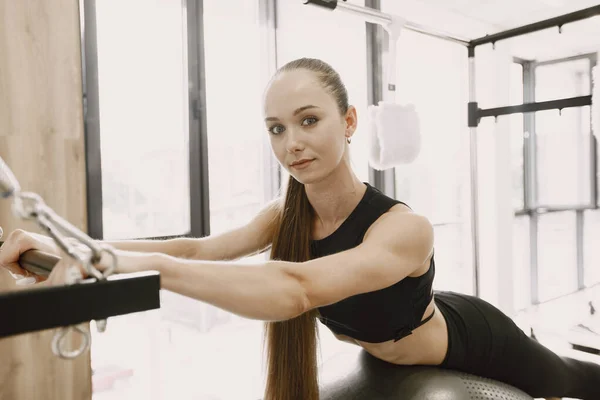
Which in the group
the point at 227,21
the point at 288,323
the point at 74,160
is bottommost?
the point at 288,323

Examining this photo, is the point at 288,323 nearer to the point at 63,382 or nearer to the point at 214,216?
the point at 63,382

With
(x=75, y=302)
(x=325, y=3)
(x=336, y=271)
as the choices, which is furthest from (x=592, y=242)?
(x=75, y=302)

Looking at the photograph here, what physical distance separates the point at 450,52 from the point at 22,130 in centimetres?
311

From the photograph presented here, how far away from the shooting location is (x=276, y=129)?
1093 millimetres

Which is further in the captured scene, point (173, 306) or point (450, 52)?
point (450, 52)

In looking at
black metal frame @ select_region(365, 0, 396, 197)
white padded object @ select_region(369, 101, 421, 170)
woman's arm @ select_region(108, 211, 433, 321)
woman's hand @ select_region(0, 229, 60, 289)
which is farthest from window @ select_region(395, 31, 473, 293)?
woman's hand @ select_region(0, 229, 60, 289)

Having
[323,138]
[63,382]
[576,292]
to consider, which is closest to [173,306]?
[63,382]

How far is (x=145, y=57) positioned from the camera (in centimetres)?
224

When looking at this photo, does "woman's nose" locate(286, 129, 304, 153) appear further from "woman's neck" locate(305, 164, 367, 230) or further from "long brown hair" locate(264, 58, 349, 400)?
"long brown hair" locate(264, 58, 349, 400)

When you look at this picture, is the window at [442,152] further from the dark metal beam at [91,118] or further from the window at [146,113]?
the dark metal beam at [91,118]

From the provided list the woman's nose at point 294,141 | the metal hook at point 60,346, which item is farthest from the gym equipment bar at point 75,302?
the woman's nose at point 294,141

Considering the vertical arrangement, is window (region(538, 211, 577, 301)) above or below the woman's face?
below

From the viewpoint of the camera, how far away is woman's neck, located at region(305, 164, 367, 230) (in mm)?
1182

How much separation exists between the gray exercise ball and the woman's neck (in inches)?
15.9
